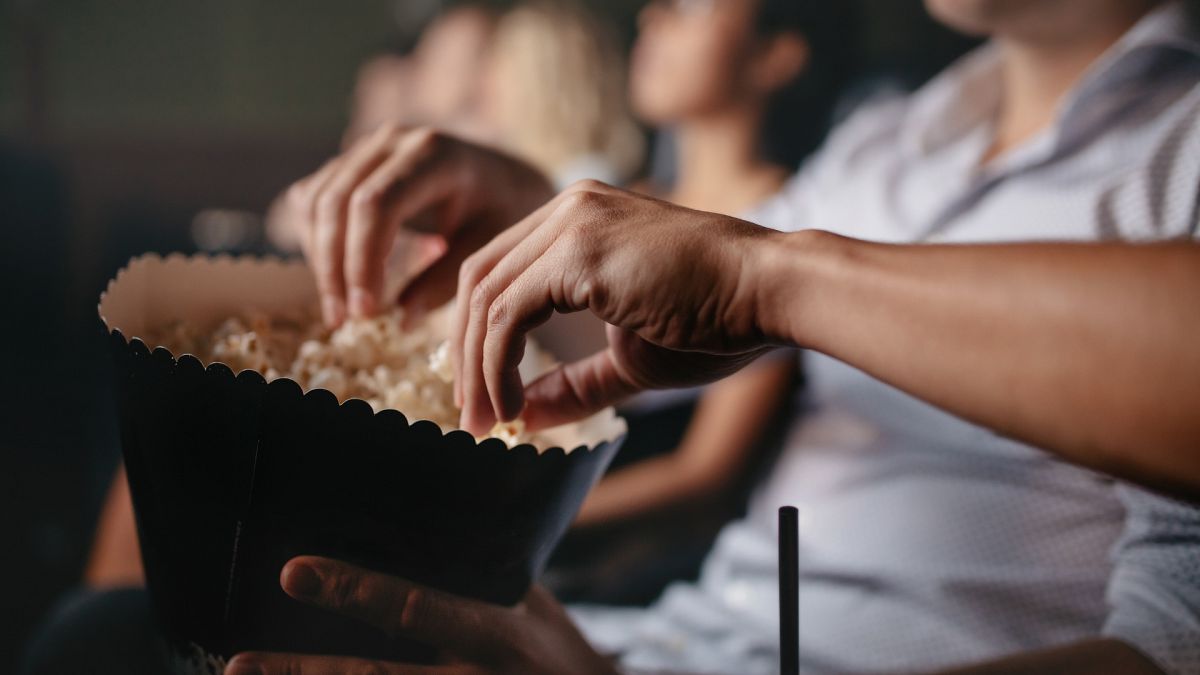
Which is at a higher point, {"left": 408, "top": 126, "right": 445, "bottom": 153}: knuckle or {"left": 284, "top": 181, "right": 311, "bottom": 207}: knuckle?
{"left": 408, "top": 126, "right": 445, "bottom": 153}: knuckle

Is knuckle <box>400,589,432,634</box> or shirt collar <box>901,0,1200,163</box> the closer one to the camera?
knuckle <box>400,589,432,634</box>

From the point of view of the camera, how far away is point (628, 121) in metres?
3.13

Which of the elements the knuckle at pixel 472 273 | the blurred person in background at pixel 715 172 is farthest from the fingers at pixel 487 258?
the blurred person in background at pixel 715 172

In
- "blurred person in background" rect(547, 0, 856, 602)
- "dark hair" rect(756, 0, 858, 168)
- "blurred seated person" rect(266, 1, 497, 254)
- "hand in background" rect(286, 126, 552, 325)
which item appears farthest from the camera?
"blurred seated person" rect(266, 1, 497, 254)

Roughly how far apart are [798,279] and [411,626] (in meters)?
0.29

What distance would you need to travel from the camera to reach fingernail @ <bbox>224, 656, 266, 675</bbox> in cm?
53

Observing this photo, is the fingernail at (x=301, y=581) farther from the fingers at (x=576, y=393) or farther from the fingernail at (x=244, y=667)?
the fingers at (x=576, y=393)

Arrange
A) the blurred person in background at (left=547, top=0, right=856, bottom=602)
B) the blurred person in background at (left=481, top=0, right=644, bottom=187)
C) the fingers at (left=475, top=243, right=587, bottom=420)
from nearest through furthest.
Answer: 1. the fingers at (left=475, top=243, right=587, bottom=420)
2. the blurred person in background at (left=547, top=0, right=856, bottom=602)
3. the blurred person in background at (left=481, top=0, right=644, bottom=187)

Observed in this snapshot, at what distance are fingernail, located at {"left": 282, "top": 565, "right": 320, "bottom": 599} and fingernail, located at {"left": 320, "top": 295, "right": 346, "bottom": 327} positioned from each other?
0.83 ft

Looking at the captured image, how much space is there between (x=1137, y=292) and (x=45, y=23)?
447 centimetres

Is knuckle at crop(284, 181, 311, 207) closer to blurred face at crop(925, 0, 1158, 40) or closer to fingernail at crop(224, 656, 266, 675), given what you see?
fingernail at crop(224, 656, 266, 675)

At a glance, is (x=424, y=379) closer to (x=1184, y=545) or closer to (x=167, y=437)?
(x=167, y=437)

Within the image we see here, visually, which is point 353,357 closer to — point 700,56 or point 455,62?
point 700,56

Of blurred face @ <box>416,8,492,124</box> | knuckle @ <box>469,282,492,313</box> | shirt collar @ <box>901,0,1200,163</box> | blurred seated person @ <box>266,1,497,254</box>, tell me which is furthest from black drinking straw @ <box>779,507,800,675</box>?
blurred face @ <box>416,8,492,124</box>
